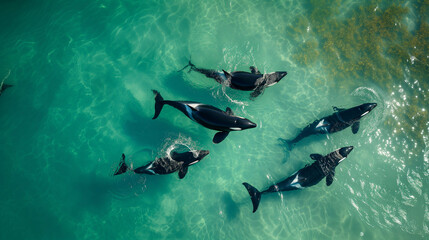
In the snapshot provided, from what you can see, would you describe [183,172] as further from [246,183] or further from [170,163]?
[246,183]

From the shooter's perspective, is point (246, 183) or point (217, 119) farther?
point (246, 183)

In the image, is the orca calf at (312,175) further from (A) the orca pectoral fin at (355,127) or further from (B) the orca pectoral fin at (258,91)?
(B) the orca pectoral fin at (258,91)

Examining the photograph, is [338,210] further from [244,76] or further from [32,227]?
[32,227]

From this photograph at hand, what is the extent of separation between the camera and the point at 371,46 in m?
10.8

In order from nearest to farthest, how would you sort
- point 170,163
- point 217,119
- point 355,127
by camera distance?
point 217,119 → point 170,163 → point 355,127

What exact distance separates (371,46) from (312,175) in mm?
6362

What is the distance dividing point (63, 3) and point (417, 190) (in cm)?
1648

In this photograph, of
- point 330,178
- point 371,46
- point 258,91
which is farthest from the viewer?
point 371,46

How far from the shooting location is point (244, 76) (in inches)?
325

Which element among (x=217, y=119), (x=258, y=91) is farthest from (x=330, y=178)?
(x=217, y=119)

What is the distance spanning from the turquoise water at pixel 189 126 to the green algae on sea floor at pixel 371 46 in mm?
78

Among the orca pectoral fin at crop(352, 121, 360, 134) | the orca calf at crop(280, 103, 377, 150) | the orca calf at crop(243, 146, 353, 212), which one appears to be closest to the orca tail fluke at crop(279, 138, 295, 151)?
the orca calf at crop(280, 103, 377, 150)

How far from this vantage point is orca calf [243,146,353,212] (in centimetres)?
874

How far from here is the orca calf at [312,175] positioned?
28.7 ft
